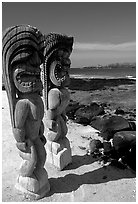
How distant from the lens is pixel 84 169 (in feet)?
19.6

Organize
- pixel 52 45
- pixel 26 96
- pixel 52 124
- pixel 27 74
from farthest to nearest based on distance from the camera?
pixel 52 124, pixel 52 45, pixel 26 96, pixel 27 74

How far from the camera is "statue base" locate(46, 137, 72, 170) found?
5.84 metres

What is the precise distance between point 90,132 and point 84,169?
2826 mm

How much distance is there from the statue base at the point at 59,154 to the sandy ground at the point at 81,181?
0.44 ft

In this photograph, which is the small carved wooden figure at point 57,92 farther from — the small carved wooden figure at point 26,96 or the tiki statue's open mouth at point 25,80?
the tiki statue's open mouth at point 25,80

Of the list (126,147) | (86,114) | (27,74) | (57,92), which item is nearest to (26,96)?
(27,74)

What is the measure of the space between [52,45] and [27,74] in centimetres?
147

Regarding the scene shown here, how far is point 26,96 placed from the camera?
4.27 meters

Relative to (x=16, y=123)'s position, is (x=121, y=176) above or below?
below

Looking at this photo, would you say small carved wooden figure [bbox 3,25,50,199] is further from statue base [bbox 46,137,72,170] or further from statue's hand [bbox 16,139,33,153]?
statue base [bbox 46,137,72,170]

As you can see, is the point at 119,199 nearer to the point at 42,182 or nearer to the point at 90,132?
the point at 42,182

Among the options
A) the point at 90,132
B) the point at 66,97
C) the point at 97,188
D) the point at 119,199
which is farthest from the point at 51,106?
the point at 90,132

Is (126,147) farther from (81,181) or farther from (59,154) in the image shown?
(59,154)

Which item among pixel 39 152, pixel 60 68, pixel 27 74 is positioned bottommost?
pixel 39 152
